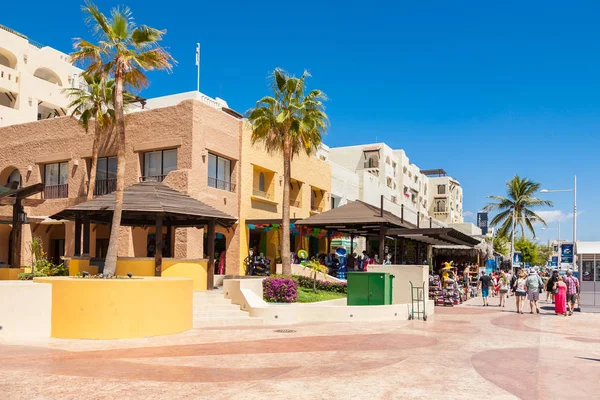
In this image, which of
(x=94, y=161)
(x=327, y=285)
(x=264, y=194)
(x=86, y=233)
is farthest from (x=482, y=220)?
(x=86, y=233)

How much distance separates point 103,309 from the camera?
42.4 ft

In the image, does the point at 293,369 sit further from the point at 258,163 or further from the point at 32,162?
the point at 32,162

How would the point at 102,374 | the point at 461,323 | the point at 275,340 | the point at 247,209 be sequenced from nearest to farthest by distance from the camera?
the point at 102,374 < the point at 275,340 < the point at 461,323 < the point at 247,209

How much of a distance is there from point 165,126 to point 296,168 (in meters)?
10.3

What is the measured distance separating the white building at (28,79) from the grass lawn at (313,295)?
91.3 feet

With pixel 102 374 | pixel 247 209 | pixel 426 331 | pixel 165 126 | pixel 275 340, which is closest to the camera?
pixel 102 374

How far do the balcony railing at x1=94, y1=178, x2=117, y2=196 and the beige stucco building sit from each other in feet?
0.17

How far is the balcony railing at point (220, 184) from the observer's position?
2736 cm

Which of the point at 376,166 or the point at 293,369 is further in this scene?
the point at 376,166

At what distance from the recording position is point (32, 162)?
3112cm

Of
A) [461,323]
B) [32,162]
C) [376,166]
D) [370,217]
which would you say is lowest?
[461,323]

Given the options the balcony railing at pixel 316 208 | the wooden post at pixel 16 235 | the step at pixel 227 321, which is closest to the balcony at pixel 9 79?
the balcony railing at pixel 316 208

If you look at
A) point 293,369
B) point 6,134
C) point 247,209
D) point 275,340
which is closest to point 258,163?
point 247,209

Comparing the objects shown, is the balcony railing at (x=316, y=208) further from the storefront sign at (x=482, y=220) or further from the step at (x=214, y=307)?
the storefront sign at (x=482, y=220)
